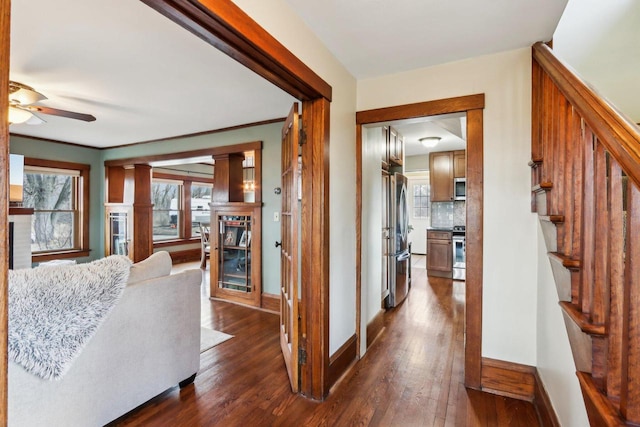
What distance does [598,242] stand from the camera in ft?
3.21

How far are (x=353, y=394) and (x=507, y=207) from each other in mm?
1713

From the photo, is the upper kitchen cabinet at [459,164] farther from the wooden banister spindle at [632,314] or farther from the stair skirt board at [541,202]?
the wooden banister spindle at [632,314]

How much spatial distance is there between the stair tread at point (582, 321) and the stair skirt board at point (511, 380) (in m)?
1.09

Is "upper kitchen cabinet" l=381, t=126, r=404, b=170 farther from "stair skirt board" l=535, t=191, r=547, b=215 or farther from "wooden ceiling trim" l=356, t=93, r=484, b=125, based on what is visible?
"stair skirt board" l=535, t=191, r=547, b=215

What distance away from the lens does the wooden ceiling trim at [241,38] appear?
1.16m

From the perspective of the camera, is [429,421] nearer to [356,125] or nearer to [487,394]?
[487,394]

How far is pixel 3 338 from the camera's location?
61cm

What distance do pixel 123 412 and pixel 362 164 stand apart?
7.92 ft

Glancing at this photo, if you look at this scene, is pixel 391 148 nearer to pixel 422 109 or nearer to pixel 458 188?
pixel 422 109

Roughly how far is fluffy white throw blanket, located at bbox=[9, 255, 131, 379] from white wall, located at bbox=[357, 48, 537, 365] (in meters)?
2.45

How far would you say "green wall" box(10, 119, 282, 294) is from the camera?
153 inches

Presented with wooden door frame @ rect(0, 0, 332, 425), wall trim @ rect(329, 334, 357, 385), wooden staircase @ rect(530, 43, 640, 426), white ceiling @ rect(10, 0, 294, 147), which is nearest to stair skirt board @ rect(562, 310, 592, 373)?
wooden staircase @ rect(530, 43, 640, 426)

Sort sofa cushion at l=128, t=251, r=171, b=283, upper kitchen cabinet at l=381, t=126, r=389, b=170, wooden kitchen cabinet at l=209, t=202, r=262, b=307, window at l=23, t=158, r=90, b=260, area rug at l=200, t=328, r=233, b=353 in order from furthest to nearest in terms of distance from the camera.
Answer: window at l=23, t=158, r=90, b=260
wooden kitchen cabinet at l=209, t=202, r=262, b=307
upper kitchen cabinet at l=381, t=126, r=389, b=170
area rug at l=200, t=328, r=233, b=353
sofa cushion at l=128, t=251, r=171, b=283

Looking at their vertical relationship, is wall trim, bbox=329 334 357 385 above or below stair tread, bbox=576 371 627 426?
below
